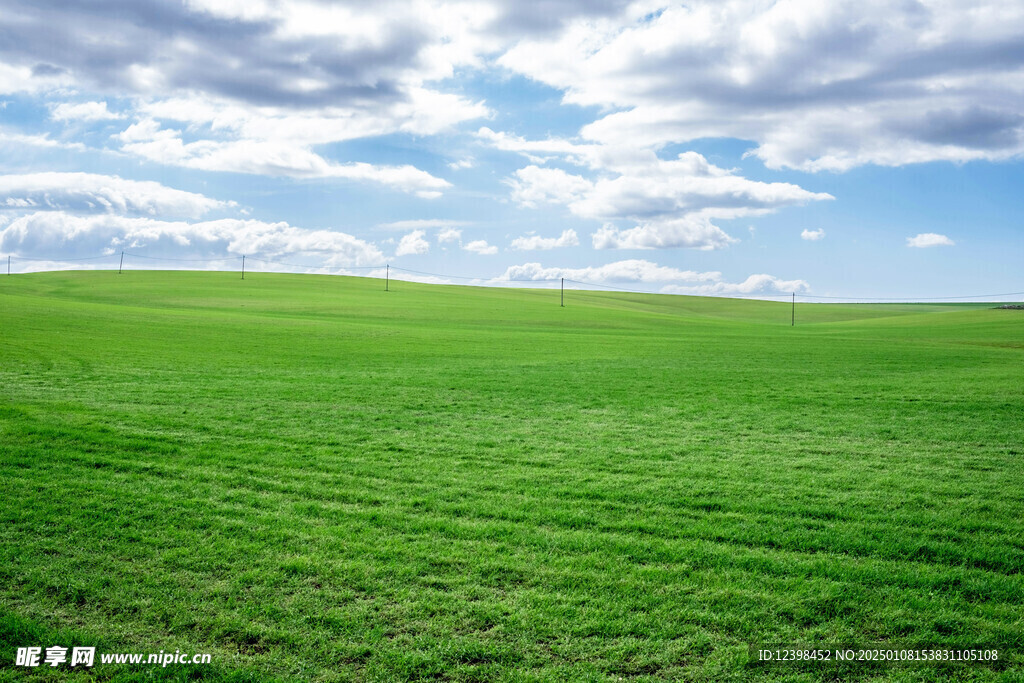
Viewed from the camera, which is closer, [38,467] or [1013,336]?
[38,467]

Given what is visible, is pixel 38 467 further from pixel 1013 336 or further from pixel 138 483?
pixel 1013 336

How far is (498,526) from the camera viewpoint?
27.2ft

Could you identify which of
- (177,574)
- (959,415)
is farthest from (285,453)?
(959,415)

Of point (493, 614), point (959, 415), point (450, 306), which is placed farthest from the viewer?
point (450, 306)

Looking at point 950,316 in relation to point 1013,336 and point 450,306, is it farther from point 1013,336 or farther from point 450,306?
point 450,306

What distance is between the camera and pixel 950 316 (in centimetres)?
9056

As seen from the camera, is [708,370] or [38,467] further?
[708,370]

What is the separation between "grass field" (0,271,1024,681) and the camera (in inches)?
225

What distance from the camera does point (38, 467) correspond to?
34.4 ft

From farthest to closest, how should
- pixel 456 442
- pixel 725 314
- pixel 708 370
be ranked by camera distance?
1. pixel 725 314
2. pixel 708 370
3. pixel 456 442

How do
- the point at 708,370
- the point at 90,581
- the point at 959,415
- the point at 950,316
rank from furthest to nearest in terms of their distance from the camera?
the point at 950,316, the point at 708,370, the point at 959,415, the point at 90,581

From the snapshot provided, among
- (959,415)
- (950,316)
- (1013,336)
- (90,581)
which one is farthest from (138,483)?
(950,316)

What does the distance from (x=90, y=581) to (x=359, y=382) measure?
15.2 metres

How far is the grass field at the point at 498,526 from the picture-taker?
571 cm
